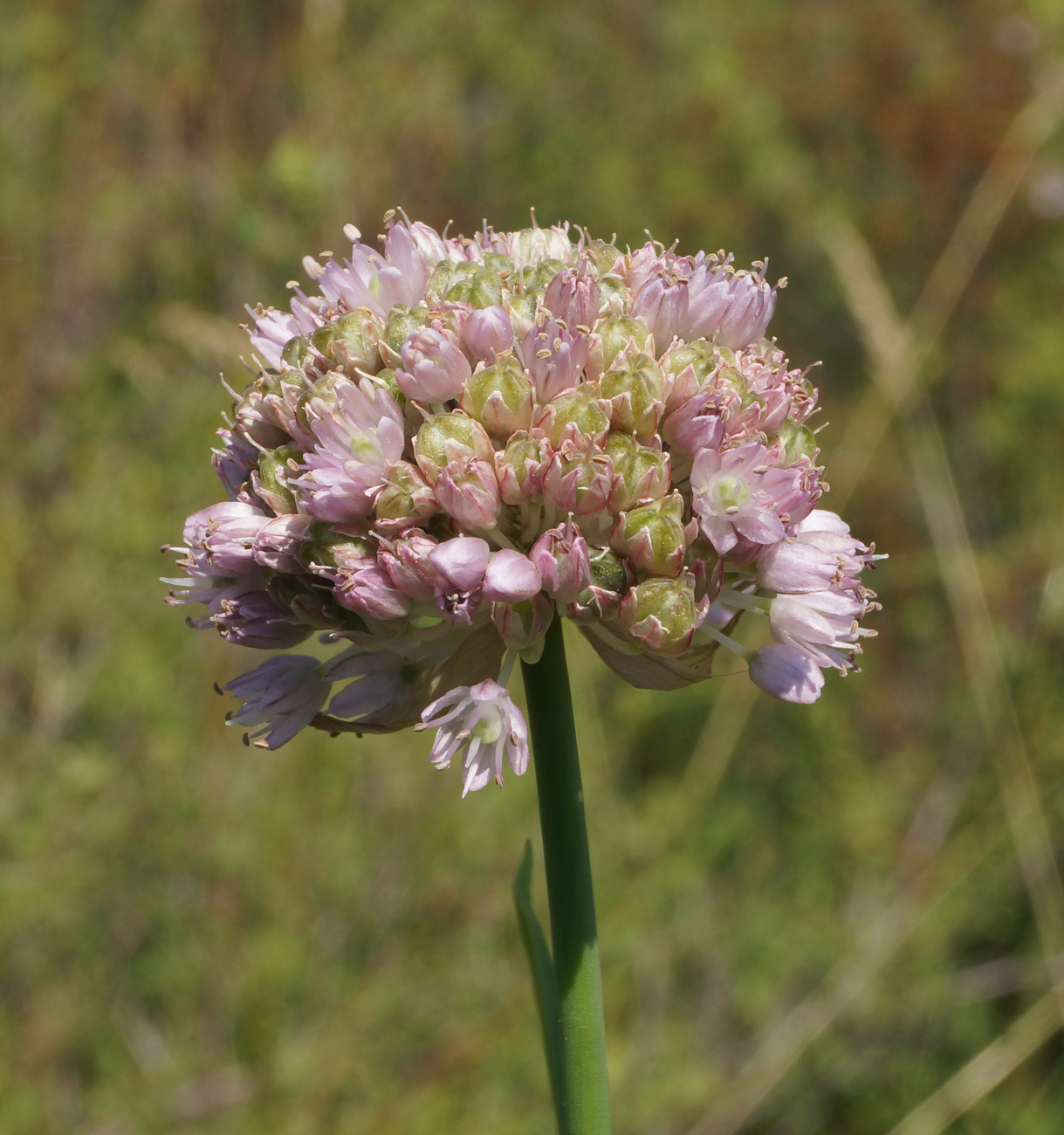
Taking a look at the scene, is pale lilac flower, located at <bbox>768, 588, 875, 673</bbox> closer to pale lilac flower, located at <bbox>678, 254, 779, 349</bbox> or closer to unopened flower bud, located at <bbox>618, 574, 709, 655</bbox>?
unopened flower bud, located at <bbox>618, 574, 709, 655</bbox>

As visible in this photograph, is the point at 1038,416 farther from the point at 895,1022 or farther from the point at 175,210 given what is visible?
the point at 175,210

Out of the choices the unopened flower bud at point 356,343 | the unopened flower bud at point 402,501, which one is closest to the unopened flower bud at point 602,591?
the unopened flower bud at point 402,501

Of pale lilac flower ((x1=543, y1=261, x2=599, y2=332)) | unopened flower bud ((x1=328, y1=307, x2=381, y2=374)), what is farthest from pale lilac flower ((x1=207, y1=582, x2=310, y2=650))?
pale lilac flower ((x1=543, y1=261, x2=599, y2=332))

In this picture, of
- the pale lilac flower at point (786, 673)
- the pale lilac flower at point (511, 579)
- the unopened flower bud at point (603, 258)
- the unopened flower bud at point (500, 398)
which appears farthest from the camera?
the unopened flower bud at point (603, 258)

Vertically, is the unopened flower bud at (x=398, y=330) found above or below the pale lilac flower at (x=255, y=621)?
above

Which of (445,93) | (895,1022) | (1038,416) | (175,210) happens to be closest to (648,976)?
(895,1022)

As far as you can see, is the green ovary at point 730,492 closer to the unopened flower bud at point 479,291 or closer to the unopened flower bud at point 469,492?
the unopened flower bud at point 469,492
